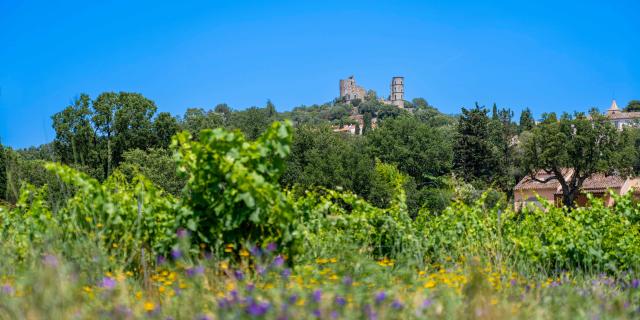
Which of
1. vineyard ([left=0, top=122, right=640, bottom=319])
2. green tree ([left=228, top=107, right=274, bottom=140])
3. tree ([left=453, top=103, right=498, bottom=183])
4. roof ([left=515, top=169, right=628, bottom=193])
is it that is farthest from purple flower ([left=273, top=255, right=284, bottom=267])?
green tree ([left=228, top=107, right=274, bottom=140])

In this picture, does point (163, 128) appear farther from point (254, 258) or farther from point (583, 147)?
point (254, 258)

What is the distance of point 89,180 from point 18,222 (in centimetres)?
152

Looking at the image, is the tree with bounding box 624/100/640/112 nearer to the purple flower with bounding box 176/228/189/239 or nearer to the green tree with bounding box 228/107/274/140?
the green tree with bounding box 228/107/274/140

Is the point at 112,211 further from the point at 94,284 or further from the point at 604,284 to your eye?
the point at 604,284

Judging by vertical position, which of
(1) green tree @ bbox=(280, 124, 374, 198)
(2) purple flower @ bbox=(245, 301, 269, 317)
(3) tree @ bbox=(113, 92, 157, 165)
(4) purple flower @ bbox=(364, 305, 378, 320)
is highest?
(3) tree @ bbox=(113, 92, 157, 165)

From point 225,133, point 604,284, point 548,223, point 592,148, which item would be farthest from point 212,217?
point 592,148

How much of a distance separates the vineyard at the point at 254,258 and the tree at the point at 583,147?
34.1 m

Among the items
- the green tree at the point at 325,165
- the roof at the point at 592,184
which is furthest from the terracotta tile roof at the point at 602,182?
the green tree at the point at 325,165

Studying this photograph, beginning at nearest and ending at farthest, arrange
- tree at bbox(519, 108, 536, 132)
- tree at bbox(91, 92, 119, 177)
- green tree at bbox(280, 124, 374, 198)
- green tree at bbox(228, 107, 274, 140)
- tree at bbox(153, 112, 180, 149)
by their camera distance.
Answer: tree at bbox(91, 92, 119, 177)
tree at bbox(153, 112, 180, 149)
green tree at bbox(280, 124, 374, 198)
green tree at bbox(228, 107, 274, 140)
tree at bbox(519, 108, 536, 132)

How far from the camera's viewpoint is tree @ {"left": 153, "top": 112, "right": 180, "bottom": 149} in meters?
43.2

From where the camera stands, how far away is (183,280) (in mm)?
3910

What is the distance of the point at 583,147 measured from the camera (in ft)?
129

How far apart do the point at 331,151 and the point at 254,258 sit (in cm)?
4191

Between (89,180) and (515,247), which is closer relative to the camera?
(89,180)
